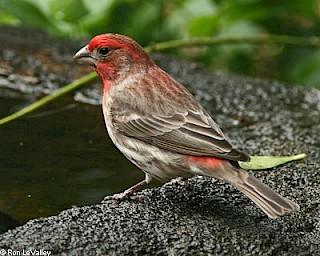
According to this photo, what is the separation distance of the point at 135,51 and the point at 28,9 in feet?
7.73

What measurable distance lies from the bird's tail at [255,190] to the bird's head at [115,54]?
3.56ft

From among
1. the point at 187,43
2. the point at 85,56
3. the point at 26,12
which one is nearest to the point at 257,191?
the point at 85,56

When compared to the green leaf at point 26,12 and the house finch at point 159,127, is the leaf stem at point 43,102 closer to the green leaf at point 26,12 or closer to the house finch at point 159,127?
the house finch at point 159,127

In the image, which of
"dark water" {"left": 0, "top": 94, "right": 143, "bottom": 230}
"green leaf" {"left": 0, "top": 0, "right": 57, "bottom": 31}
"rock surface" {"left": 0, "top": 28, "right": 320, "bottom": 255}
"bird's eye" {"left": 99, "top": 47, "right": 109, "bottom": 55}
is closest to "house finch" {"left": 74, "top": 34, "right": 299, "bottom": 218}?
"bird's eye" {"left": 99, "top": 47, "right": 109, "bottom": 55}

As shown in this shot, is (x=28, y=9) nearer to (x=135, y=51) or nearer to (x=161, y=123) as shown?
(x=135, y=51)

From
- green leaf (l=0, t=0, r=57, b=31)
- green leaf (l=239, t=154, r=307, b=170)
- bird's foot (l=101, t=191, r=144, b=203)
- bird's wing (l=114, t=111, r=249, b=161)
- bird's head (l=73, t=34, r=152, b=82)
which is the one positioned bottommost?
bird's foot (l=101, t=191, r=144, b=203)

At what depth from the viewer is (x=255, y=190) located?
4246 millimetres

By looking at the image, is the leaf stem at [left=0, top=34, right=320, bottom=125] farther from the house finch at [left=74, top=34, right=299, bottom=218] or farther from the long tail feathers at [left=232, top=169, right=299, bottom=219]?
the long tail feathers at [left=232, top=169, right=299, bottom=219]

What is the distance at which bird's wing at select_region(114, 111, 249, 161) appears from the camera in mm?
4402

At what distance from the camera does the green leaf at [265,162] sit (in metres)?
5.02

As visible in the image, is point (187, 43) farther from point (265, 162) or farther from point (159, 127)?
point (159, 127)

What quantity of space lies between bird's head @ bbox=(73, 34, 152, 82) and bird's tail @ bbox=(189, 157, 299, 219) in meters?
1.09

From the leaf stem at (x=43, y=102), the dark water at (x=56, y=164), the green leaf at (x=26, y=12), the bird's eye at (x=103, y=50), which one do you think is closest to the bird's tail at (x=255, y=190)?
the dark water at (x=56, y=164)

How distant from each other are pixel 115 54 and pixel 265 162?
1107mm
